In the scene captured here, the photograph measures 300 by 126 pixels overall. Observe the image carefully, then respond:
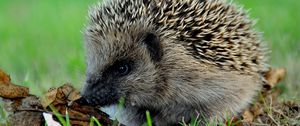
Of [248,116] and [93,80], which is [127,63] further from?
[248,116]

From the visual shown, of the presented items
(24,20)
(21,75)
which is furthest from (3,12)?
(21,75)

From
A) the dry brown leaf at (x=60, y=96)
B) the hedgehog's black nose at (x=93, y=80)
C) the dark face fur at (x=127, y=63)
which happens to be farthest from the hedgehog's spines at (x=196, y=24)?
the dry brown leaf at (x=60, y=96)

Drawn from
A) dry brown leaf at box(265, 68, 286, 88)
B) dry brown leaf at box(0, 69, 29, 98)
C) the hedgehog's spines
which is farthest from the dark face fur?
dry brown leaf at box(265, 68, 286, 88)

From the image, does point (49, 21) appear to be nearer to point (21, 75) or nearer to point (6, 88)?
point (21, 75)

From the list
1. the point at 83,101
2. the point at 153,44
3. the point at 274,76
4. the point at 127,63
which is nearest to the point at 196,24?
the point at 153,44

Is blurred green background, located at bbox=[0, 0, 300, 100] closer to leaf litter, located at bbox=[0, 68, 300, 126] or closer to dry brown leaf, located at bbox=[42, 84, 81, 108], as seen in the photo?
leaf litter, located at bbox=[0, 68, 300, 126]

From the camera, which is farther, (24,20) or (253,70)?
(24,20)

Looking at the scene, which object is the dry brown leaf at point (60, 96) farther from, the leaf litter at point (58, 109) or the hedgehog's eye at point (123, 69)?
the hedgehog's eye at point (123, 69)
